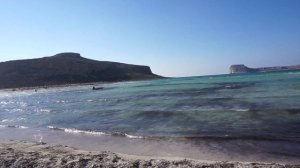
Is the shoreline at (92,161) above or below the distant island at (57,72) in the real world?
below

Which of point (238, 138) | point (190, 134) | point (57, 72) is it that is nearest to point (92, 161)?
point (190, 134)

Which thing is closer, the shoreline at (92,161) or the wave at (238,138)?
the shoreline at (92,161)

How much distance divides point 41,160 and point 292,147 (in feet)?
26.2

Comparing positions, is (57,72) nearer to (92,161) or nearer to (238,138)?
(238,138)

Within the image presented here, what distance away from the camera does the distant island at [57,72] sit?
120500 mm

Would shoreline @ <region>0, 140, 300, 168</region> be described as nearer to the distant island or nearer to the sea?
the sea

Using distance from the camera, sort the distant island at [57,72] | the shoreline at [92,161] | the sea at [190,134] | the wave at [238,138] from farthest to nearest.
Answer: the distant island at [57,72] → the wave at [238,138] → the sea at [190,134] → the shoreline at [92,161]

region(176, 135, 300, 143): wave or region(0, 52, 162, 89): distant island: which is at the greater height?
region(0, 52, 162, 89): distant island

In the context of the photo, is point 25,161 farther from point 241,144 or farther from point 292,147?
point 292,147

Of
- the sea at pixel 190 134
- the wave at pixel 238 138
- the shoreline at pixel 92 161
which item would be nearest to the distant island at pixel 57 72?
the sea at pixel 190 134

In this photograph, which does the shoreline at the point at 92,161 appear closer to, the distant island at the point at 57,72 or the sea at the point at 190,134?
the sea at the point at 190,134

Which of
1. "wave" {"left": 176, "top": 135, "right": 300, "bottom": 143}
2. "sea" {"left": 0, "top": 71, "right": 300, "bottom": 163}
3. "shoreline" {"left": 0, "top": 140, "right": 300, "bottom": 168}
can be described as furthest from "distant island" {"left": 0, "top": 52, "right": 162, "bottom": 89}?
"shoreline" {"left": 0, "top": 140, "right": 300, "bottom": 168}

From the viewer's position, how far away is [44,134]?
1677 centimetres

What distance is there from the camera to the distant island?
120500 millimetres
